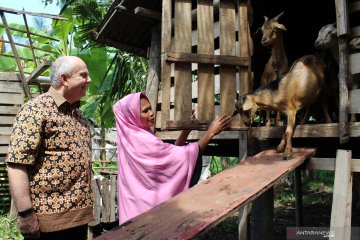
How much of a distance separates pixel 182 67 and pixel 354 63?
1538mm

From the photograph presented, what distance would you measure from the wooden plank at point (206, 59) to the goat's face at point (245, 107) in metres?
0.44

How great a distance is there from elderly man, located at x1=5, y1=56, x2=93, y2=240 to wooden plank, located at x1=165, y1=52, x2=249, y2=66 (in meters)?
1.08

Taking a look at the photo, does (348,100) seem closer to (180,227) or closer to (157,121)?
(180,227)

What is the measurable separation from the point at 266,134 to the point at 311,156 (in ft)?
1.88

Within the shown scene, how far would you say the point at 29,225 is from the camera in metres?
2.27

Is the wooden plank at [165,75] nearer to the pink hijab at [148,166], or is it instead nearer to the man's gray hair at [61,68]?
the pink hijab at [148,166]

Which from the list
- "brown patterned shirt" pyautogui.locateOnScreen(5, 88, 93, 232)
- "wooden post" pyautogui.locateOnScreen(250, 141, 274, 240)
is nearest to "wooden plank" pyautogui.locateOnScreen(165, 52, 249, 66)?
"brown patterned shirt" pyautogui.locateOnScreen(5, 88, 93, 232)

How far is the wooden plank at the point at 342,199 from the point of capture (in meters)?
2.94

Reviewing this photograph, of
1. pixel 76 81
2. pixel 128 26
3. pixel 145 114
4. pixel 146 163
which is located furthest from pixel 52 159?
pixel 128 26

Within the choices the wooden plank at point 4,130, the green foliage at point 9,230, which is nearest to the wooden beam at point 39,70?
the wooden plank at point 4,130

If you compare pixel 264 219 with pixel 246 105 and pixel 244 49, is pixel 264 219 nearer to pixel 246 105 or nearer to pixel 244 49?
pixel 246 105

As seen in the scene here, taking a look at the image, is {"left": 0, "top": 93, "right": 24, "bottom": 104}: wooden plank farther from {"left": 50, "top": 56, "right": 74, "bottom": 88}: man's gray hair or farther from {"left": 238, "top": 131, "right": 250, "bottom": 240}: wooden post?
{"left": 50, "top": 56, "right": 74, "bottom": 88}: man's gray hair

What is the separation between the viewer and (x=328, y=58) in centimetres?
377

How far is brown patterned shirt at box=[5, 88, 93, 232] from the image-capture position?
7.52 feet
